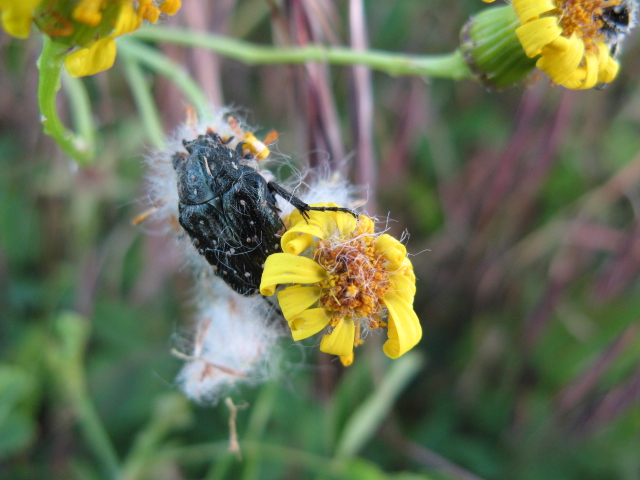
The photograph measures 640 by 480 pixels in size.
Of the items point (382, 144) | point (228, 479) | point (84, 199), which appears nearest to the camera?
point (228, 479)

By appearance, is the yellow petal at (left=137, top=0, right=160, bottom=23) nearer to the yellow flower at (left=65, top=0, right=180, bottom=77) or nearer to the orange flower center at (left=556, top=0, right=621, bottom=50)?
the yellow flower at (left=65, top=0, right=180, bottom=77)

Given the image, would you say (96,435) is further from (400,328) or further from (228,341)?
(400,328)

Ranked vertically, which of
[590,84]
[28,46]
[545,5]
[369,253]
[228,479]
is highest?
[28,46]

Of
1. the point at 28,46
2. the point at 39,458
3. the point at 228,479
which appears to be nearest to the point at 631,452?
the point at 228,479

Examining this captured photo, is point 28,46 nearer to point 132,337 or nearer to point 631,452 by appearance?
point 132,337

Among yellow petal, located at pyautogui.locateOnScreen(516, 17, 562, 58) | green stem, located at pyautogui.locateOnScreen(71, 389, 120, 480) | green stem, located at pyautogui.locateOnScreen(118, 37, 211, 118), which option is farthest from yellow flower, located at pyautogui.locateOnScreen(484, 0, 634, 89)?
green stem, located at pyautogui.locateOnScreen(71, 389, 120, 480)

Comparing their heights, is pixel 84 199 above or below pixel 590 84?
above

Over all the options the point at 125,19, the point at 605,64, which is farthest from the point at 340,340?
the point at 605,64
